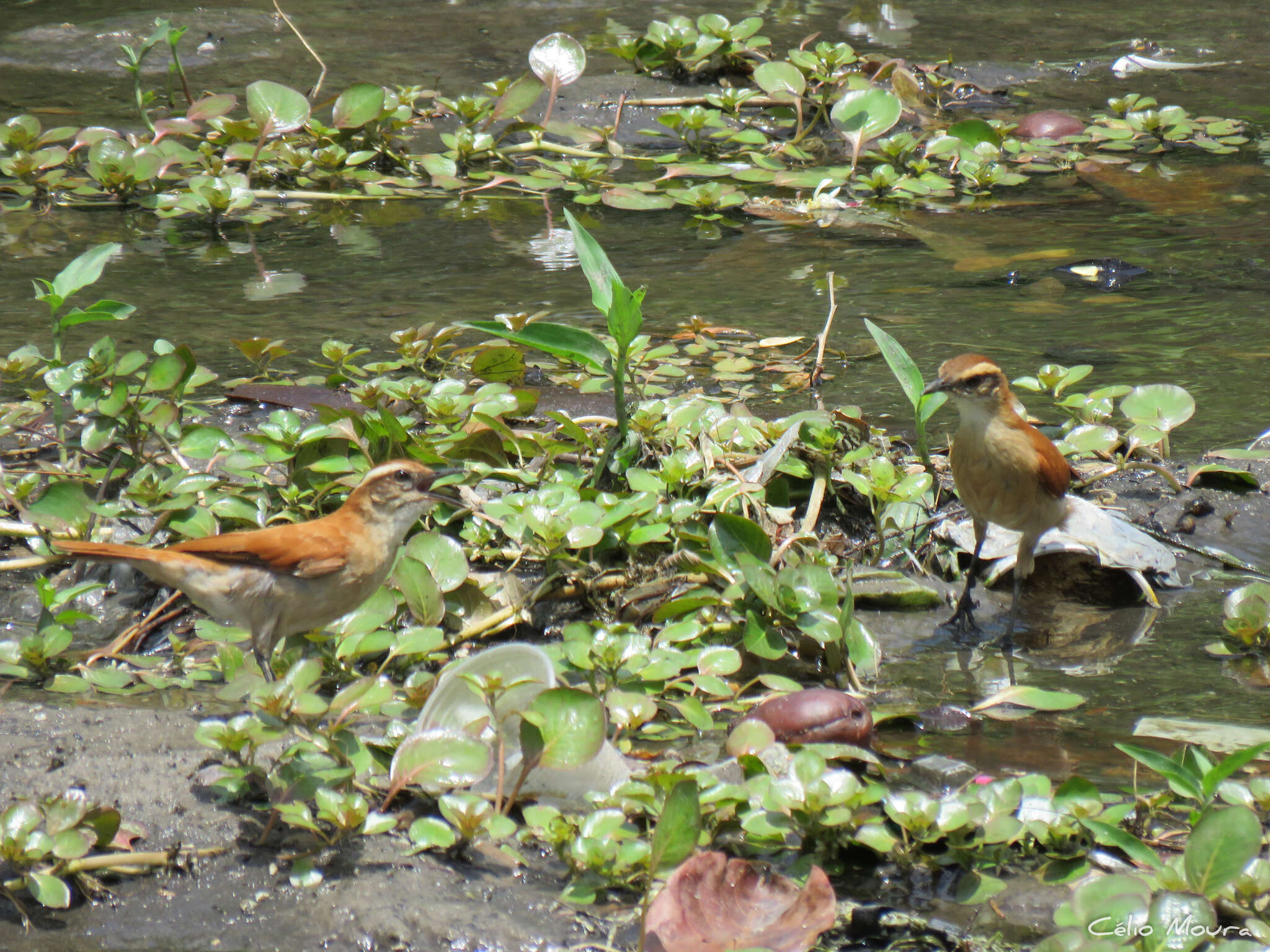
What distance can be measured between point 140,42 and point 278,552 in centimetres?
824

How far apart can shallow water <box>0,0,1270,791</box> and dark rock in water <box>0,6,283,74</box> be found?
56cm

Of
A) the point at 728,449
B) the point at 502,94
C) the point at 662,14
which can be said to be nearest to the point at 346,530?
the point at 728,449

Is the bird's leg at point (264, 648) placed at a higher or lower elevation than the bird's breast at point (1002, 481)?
lower

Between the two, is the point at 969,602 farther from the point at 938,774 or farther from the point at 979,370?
the point at 938,774

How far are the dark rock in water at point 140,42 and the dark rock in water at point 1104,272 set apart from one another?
22.7 feet

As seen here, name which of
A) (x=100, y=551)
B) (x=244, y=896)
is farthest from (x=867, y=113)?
(x=244, y=896)

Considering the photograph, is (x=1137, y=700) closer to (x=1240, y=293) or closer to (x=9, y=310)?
(x=1240, y=293)

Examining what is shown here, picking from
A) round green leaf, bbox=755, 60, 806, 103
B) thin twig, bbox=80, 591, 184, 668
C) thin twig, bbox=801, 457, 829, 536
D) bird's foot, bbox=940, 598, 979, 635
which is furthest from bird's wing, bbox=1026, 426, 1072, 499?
round green leaf, bbox=755, 60, 806, 103

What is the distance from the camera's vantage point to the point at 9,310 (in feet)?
21.1

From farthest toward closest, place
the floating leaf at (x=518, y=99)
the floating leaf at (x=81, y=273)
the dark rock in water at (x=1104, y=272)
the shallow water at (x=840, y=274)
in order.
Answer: the floating leaf at (x=518, y=99)
the dark rock in water at (x=1104, y=272)
the shallow water at (x=840, y=274)
the floating leaf at (x=81, y=273)

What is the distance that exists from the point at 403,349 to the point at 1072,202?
4747 mm

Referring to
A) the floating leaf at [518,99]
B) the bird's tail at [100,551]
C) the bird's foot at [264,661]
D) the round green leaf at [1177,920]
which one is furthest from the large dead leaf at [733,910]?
the floating leaf at [518,99]

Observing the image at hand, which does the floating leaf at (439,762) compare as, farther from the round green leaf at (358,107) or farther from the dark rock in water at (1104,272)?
the round green leaf at (358,107)

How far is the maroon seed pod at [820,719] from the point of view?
3312 millimetres
